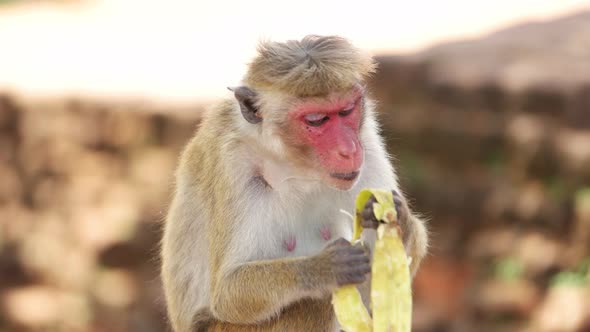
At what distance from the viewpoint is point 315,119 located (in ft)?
19.5

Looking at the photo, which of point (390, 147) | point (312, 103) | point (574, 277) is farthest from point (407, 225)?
point (574, 277)

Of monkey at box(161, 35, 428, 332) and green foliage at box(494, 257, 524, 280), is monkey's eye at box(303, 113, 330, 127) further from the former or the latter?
green foliage at box(494, 257, 524, 280)

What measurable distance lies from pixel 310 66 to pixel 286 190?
875 millimetres

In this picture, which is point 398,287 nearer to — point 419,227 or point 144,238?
point 419,227

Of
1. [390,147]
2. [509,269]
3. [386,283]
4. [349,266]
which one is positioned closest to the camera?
[386,283]

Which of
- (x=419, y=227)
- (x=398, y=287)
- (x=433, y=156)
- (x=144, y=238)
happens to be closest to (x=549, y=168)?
(x=433, y=156)

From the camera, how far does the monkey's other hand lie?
5922 millimetres

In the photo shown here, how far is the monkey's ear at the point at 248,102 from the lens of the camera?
6.19 meters

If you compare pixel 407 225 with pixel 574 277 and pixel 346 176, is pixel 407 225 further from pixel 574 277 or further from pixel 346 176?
pixel 574 277

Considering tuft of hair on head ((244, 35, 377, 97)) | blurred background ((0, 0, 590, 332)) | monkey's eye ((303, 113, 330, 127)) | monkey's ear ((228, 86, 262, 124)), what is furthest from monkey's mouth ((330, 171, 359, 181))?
blurred background ((0, 0, 590, 332))

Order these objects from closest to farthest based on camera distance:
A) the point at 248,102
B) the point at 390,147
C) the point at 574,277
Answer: the point at 248,102 < the point at 574,277 < the point at 390,147

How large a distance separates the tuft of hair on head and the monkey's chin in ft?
1.53

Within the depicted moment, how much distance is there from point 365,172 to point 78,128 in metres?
8.87

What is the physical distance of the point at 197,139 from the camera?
6941 millimetres
